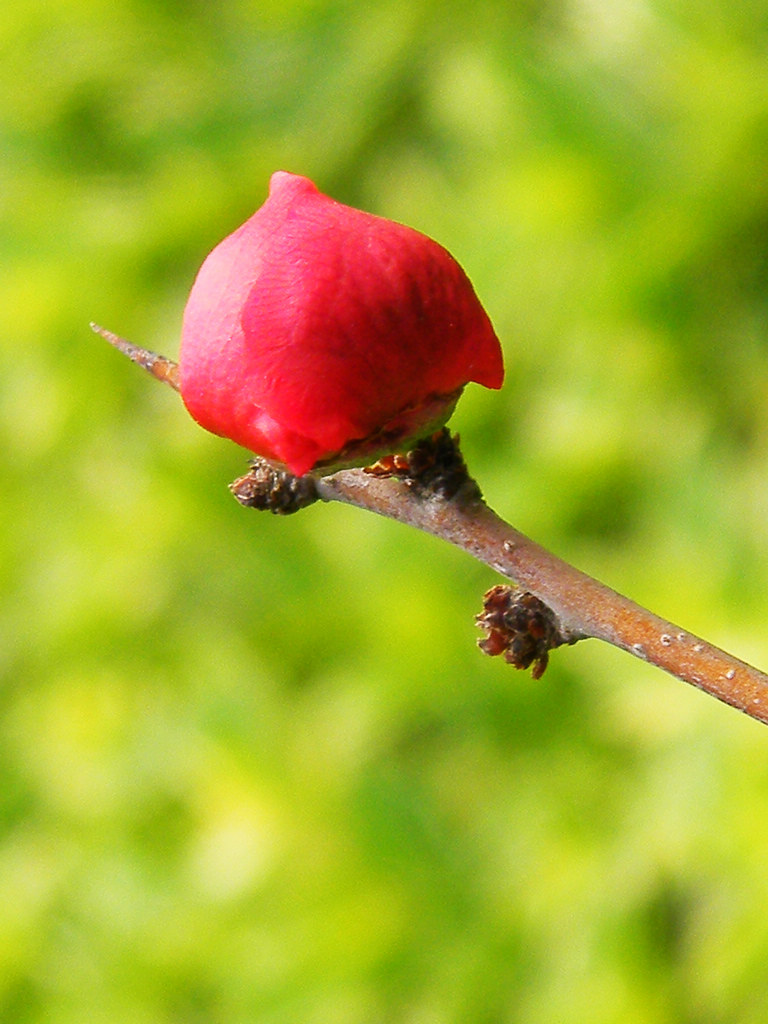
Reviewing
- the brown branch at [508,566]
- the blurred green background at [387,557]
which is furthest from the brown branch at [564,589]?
the blurred green background at [387,557]

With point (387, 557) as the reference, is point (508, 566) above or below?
below

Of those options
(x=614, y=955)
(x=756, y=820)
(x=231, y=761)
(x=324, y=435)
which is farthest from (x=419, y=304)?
(x=231, y=761)

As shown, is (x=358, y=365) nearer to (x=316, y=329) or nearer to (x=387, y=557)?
(x=316, y=329)

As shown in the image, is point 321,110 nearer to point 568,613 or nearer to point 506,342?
point 506,342

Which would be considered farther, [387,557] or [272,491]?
[387,557]

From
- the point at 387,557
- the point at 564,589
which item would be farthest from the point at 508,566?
the point at 387,557

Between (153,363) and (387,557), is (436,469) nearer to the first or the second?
(153,363)

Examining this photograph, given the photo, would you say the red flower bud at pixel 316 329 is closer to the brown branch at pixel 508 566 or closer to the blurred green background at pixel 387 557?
the brown branch at pixel 508 566
